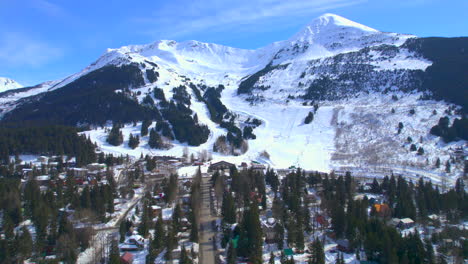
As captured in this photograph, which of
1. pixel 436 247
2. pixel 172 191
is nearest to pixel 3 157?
pixel 172 191

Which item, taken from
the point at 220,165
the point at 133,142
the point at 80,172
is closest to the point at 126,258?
the point at 80,172

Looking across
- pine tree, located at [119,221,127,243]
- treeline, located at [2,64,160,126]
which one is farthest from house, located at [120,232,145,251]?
treeline, located at [2,64,160,126]

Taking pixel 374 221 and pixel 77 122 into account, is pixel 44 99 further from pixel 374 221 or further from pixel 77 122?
pixel 374 221

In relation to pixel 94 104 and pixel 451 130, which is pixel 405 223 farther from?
pixel 94 104

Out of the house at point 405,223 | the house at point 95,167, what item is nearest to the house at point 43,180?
the house at point 95,167

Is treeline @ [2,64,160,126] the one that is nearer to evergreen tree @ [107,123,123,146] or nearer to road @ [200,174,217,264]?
evergreen tree @ [107,123,123,146]

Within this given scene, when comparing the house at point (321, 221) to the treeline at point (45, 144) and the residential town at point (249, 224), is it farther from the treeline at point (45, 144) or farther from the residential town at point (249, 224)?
the treeline at point (45, 144)
